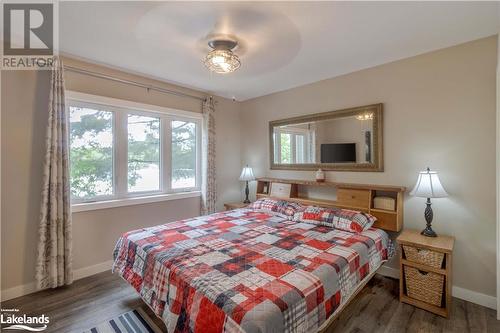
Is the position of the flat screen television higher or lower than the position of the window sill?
higher

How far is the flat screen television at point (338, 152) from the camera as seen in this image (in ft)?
10.2

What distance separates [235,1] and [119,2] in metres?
0.88

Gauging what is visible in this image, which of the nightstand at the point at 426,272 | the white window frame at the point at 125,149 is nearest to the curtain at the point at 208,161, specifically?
the white window frame at the point at 125,149

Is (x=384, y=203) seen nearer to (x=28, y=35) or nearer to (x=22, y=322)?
(x=22, y=322)

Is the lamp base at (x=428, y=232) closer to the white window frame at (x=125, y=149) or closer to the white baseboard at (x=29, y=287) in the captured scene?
the white window frame at (x=125, y=149)

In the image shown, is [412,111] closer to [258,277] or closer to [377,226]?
[377,226]

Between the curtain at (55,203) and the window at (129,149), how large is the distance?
0.78 ft

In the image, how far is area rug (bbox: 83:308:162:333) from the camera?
6.34 ft

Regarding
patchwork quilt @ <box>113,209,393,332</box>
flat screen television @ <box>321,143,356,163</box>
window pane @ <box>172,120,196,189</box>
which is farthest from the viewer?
window pane @ <box>172,120,196,189</box>

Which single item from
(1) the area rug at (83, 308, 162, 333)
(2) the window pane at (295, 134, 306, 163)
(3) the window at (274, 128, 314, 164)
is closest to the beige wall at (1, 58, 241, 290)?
(1) the area rug at (83, 308, 162, 333)

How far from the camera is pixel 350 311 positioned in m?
2.16

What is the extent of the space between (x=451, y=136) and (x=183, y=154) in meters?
3.49

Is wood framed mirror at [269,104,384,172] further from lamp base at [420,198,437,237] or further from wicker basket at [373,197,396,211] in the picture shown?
lamp base at [420,198,437,237]

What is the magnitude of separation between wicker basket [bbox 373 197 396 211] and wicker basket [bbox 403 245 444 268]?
492 millimetres
